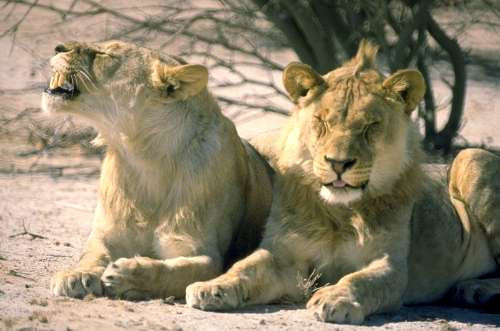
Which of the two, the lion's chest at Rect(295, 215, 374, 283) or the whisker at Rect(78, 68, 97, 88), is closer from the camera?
the lion's chest at Rect(295, 215, 374, 283)

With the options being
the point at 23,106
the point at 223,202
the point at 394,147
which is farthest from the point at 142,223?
the point at 23,106

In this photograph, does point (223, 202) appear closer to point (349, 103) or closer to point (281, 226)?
point (281, 226)

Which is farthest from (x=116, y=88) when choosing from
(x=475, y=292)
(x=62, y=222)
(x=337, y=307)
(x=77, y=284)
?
(x=475, y=292)

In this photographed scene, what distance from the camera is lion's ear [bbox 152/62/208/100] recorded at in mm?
5953

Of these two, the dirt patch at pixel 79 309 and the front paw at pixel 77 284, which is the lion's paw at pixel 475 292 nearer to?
the dirt patch at pixel 79 309

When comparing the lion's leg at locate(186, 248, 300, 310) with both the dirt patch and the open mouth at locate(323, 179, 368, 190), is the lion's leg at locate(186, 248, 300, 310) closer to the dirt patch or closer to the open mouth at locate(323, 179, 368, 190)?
the dirt patch

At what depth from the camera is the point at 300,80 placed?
5898mm

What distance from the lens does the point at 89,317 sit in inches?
203

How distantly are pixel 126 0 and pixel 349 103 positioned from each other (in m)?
6.65

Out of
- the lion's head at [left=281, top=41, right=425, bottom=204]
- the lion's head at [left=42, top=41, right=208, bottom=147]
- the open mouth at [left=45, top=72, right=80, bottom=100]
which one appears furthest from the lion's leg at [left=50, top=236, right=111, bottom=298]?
the lion's head at [left=281, top=41, right=425, bottom=204]

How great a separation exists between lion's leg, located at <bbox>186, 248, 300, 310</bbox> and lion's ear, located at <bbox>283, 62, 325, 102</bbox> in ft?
2.71

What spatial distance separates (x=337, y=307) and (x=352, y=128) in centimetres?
85

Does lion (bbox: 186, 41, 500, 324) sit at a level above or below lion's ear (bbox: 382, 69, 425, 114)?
below

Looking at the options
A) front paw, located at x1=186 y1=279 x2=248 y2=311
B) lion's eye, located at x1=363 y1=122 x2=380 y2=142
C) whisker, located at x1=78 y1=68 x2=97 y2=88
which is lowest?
front paw, located at x1=186 y1=279 x2=248 y2=311
